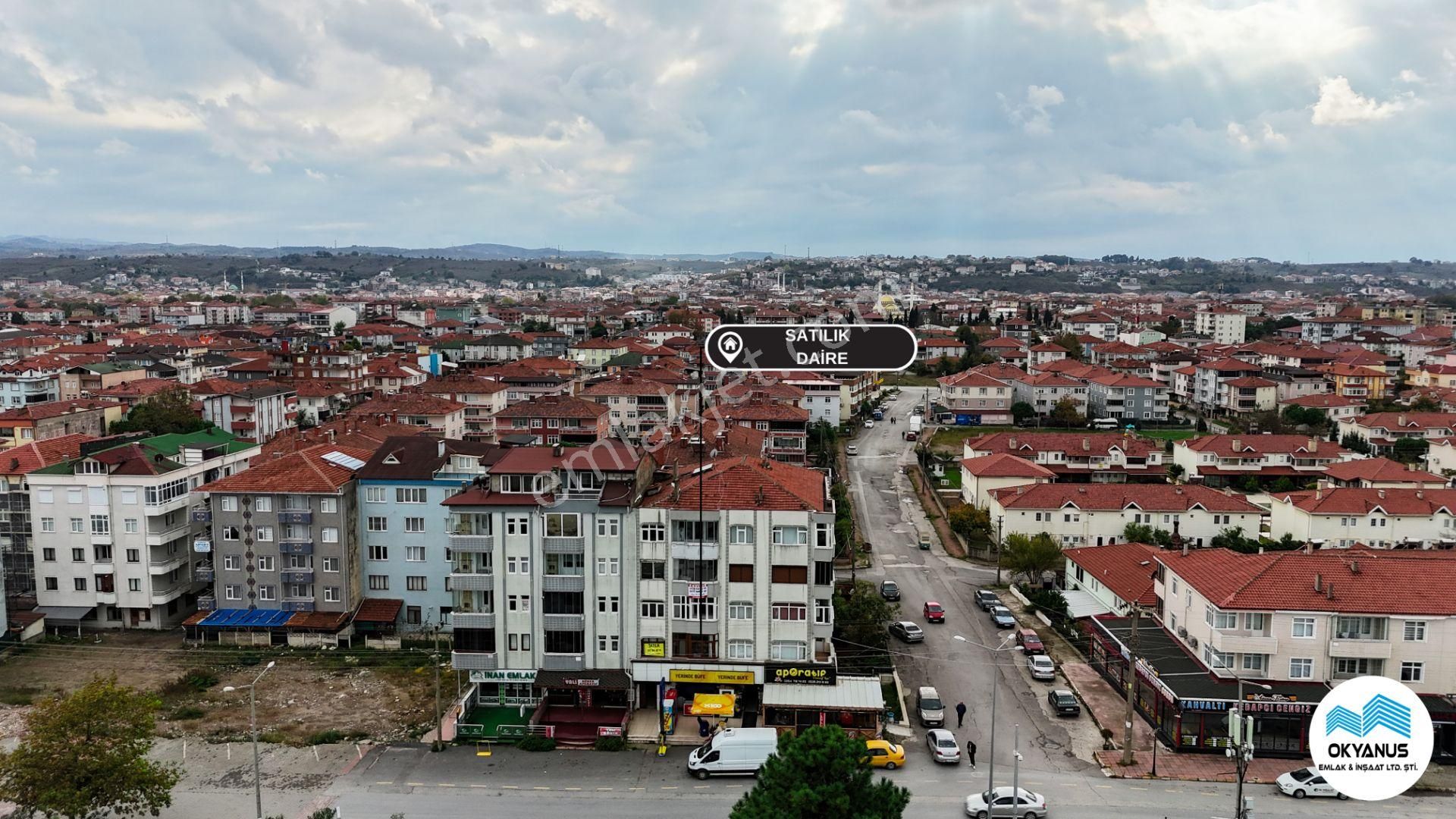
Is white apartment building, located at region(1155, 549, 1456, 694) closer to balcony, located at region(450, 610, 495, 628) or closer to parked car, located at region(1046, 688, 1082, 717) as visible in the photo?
parked car, located at region(1046, 688, 1082, 717)

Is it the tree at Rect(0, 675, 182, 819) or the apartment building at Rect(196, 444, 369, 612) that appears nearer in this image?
the tree at Rect(0, 675, 182, 819)

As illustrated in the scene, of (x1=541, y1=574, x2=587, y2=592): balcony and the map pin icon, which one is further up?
the map pin icon

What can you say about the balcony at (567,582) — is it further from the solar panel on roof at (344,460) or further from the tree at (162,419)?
the tree at (162,419)

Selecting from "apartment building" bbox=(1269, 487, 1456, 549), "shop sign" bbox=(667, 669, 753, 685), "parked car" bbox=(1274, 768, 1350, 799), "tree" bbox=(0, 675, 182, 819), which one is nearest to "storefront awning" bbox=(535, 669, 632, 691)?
"shop sign" bbox=(667, 669, 753, 685)

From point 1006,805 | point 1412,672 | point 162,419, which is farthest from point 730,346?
point 162,419

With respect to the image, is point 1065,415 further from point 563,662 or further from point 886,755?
point 563,662

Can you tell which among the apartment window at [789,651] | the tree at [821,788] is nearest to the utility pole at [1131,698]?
the apartment window at [789,651]
